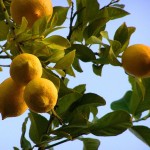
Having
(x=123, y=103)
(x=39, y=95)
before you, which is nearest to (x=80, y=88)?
(x=123, y=103)

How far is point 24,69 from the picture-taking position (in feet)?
3.29

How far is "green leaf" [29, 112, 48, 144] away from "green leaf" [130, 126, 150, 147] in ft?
1.03

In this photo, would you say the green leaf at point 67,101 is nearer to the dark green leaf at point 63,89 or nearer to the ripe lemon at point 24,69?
the dark green leaf at point 63,89

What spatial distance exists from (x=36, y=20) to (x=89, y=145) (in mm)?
506

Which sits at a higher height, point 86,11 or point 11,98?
point 86,11

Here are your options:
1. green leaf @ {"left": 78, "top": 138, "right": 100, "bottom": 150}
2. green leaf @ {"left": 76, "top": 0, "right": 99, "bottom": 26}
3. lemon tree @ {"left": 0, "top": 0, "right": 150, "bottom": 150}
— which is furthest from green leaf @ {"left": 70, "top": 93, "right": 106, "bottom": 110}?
green leaf @ {"left": 76, "top": 0, "right": 99, "bottom": 26}

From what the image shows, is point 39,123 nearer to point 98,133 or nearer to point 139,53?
point 98,133

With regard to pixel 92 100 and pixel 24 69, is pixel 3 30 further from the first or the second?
pixel 92 100

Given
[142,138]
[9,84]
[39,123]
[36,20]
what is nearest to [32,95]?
[9,84]

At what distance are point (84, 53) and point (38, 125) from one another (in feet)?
1.00

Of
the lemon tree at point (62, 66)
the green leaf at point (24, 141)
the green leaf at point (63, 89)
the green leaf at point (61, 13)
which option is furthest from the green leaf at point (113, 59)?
the green leaf at point (24, 141)

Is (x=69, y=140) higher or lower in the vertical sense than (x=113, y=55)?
lower

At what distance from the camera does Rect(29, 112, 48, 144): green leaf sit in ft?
4.48

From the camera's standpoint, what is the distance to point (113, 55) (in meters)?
1.15
